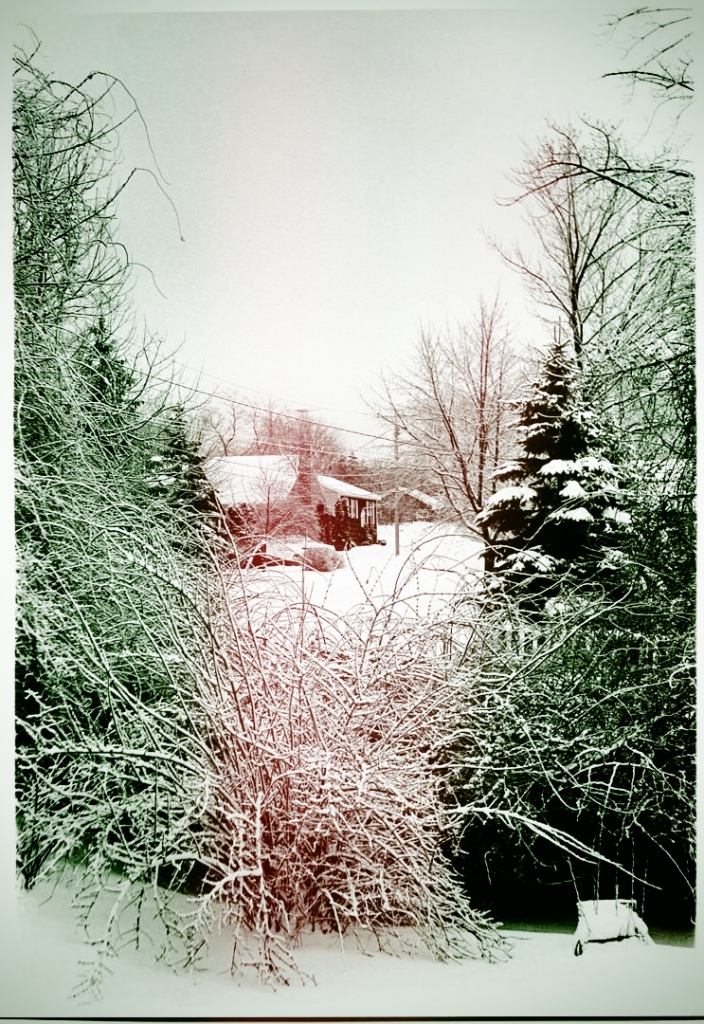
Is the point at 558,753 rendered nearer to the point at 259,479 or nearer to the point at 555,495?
the point at 555,495

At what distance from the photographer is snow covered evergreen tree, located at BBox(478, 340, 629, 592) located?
2889 millimetres

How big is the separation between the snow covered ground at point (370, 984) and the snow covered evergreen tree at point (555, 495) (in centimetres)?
116

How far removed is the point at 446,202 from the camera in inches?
115

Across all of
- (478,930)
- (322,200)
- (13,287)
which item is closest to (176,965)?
(478,930)

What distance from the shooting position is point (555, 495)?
289 cm

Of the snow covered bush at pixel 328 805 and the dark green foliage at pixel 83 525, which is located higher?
the dark green foliage at pixel 83 525

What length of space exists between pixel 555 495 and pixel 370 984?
1.63 meters

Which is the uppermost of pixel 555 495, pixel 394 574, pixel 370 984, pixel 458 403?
pixel 458 403

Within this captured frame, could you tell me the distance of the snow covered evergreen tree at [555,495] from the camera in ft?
9.48

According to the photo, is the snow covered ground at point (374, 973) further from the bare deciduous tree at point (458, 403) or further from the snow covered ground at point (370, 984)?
the bare deciduous tree at point (458, 403)

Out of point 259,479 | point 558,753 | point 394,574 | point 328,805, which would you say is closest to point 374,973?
point 328,805

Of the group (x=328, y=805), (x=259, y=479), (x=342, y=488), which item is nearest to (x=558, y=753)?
(x=328, y=805)

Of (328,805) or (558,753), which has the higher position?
(558,753)

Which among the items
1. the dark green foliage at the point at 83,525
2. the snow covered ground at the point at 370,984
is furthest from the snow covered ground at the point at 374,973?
the dark green foliage at the point at 83,525
